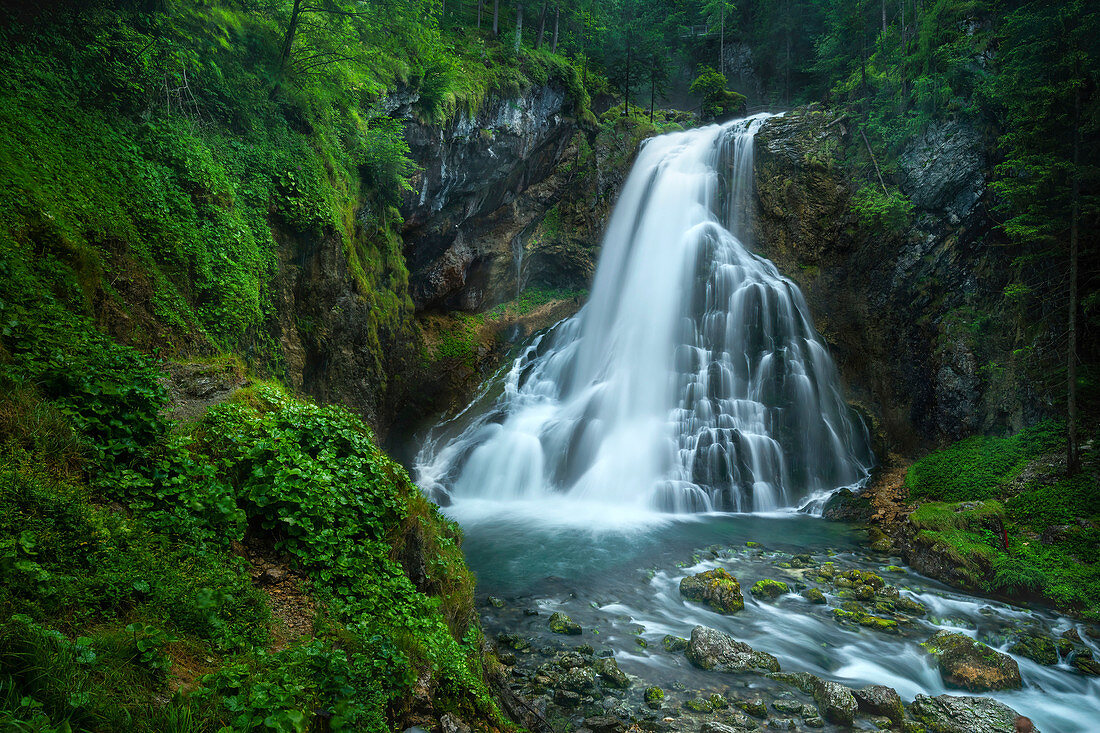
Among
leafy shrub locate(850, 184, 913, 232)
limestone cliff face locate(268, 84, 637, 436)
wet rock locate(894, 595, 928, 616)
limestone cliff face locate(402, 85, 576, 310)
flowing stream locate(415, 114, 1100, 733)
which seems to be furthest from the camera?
limestone cliff face locate(402, 85, 576, 310)

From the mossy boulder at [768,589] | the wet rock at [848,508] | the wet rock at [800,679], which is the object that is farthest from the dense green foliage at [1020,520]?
the wet rock at [800,679]

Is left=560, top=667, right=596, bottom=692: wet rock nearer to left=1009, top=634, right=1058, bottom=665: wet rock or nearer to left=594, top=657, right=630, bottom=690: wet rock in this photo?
left=594, top=657, right=630, bottom=690: wet rock

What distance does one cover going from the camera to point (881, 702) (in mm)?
6230

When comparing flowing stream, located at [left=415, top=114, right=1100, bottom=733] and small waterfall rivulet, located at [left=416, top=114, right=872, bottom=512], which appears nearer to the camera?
flowing stream, located at [left=415, top=114, right=1100, bottom=733]

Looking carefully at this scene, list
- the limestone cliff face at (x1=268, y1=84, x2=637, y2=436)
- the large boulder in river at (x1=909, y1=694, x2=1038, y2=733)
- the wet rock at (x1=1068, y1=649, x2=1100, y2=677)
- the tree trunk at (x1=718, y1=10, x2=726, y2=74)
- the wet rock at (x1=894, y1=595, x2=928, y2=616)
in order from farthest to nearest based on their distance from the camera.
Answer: the tree trunk at (x1=718, y1=10, x2=726, y2=74) < the limestone cliff face at (x1=268, y1=84, x2=637, y2=436) < the wet rock at (x1=894, y1=595, x2=928, y2=616) < the wet rock at (x1=1068, y1=649, x2=1100, y2=677) < the large boulder in river at (x1=909, y1=694, x2=1038, y2=733)

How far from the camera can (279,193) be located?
10.4 metres

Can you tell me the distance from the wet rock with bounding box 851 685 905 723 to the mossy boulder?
2951mm

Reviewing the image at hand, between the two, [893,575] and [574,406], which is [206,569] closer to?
[893,575]

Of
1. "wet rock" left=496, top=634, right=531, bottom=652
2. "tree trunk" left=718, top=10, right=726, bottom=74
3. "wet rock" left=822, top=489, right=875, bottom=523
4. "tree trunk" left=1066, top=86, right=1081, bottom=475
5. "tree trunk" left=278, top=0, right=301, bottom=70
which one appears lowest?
"wet rock" left=496, top=634, right=531, bottom=652

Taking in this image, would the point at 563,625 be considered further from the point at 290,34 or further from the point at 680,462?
the point at 290,34

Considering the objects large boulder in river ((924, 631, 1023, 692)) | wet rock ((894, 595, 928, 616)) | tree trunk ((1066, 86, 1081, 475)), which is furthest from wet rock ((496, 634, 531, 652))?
tree trunk ((1066, 86, 1081, 475))

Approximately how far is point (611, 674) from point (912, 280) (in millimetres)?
17372

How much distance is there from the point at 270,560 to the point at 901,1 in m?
29.1

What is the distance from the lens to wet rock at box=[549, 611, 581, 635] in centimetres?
795
